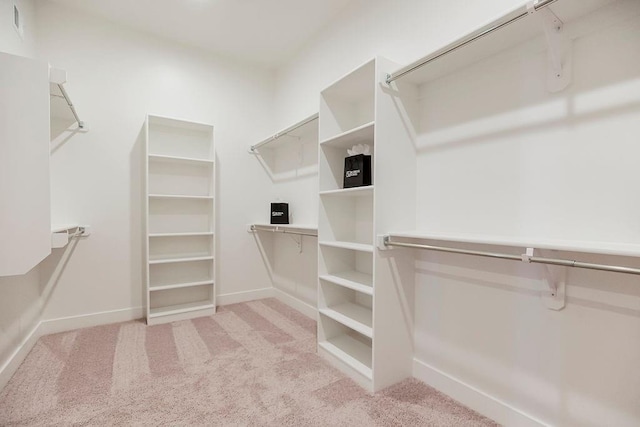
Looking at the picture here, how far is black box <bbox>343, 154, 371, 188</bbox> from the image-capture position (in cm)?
193

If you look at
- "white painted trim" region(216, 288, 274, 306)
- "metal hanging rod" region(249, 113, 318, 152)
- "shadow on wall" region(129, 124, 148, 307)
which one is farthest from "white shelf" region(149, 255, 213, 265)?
"metal hanging rod" region(249, 113, 318, 152)

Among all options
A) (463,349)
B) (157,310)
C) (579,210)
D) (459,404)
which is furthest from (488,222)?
(157,310)

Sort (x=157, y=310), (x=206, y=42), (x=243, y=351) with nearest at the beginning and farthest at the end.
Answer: (x=243, y=351) < (x=157, y=310) < (x=206, y=42)

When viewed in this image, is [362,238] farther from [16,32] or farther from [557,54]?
[16,32]

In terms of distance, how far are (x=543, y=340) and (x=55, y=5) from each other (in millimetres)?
4268

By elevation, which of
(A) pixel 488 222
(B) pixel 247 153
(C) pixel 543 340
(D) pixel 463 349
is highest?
(B) pixel 247 153

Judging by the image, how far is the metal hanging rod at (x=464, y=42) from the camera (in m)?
1.08

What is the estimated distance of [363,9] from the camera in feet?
7.68

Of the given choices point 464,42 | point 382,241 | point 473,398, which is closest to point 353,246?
point 382,241

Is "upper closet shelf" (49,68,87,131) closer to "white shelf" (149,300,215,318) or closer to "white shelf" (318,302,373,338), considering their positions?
"white shelf" (149,300,215,318)

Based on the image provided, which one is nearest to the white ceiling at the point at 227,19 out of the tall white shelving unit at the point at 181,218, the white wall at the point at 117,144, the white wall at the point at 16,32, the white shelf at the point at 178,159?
the white wall at the point at 117,144

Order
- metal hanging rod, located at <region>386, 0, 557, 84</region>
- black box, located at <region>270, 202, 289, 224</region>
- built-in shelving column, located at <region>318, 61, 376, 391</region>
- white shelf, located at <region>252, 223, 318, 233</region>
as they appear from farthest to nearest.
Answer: black box, located at <region>270, 202, 289, 224</region> → white shelf, located at <region>252, 223, 318, 233</region> → built-in shelving column, located at <region>318, 61, 376, 391</region> → metal hanging rod, located at <region>386, 0, 557, 84</region>

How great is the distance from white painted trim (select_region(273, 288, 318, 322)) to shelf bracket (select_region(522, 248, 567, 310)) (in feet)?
6.45

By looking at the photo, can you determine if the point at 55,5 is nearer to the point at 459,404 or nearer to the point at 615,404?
the point at 459,404
